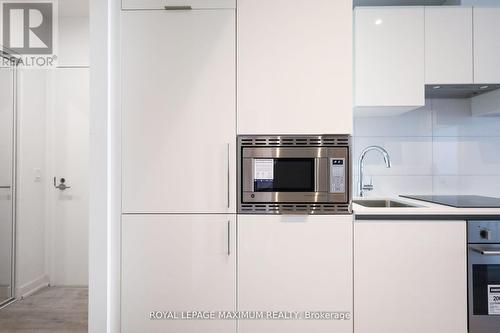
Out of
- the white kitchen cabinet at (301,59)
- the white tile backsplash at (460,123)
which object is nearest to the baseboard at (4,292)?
the white kitchen cabinet at (301,59)

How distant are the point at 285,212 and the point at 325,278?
429 millimetres

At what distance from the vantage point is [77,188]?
2.91m

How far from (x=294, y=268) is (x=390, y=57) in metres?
1.50

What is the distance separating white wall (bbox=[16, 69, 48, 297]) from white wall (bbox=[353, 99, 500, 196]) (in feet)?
9.67

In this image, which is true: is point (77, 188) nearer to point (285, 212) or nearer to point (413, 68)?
point (285, 212)

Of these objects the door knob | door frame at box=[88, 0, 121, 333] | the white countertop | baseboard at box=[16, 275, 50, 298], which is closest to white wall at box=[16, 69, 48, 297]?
baseboard at box=[16, 275, 50, 298]

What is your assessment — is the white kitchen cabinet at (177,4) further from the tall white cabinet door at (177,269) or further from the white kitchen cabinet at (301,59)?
the tall white cabinet door at (177,269)

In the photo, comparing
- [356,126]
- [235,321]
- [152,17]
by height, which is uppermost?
[152,17]

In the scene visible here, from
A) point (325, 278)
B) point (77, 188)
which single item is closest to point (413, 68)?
point (325, 278)

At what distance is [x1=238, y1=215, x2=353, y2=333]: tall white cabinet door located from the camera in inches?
64.6

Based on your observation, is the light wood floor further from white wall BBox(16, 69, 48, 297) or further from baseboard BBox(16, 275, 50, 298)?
white wall BBox(16, 69, 48, 297)
